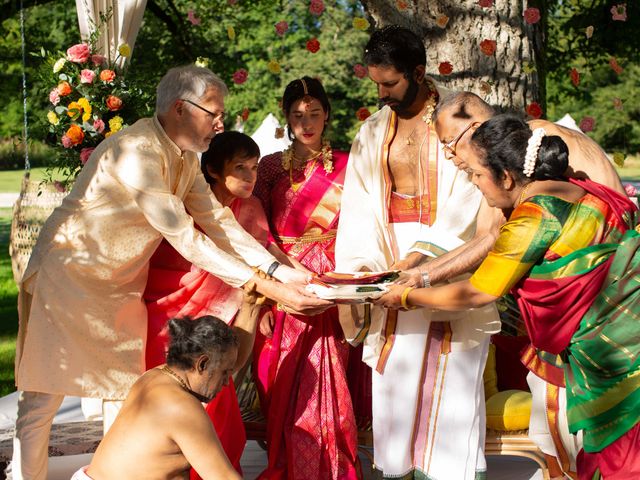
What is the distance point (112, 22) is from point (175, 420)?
2.79 metres

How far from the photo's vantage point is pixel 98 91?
5.45m

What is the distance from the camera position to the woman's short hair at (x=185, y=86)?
425 centimetres

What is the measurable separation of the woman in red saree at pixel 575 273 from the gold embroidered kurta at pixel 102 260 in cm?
117

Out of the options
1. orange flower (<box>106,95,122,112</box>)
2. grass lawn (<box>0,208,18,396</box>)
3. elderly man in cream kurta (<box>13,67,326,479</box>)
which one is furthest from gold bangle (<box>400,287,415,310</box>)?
grass lawn (<box>0,208,18,396</box>)

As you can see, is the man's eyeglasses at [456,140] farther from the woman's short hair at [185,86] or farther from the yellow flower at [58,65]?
the yellow flower at [58,65]

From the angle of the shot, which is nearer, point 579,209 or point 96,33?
point 579,209

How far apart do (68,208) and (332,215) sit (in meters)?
1.30

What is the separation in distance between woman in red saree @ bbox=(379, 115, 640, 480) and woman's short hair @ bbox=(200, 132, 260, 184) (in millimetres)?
1432

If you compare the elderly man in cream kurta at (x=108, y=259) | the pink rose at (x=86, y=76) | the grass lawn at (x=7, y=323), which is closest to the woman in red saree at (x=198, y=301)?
the elderly man in cream kurta at (x=108, y=259)

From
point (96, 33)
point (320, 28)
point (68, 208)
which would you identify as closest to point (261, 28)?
point (320, 28)

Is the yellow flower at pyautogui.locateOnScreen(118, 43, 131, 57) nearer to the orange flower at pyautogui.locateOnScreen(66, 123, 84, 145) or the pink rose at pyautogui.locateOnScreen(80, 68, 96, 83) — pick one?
the pink rose at pyautogui.locateOnScreen(80, 68, 96, 83)

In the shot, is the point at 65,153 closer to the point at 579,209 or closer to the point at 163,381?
the point at 163,381

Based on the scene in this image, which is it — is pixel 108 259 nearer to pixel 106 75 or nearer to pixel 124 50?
pixel 106 75

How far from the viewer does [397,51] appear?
4.60 meters
